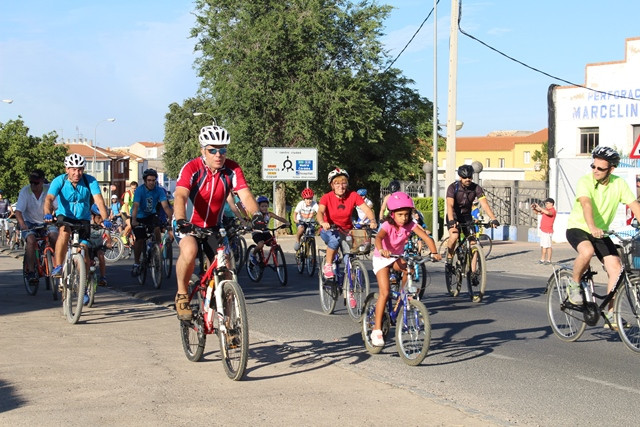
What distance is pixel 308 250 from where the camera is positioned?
17.8 metres

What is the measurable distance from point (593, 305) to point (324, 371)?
293cm

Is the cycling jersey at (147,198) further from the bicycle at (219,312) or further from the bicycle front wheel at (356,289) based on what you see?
the bicycle at (219,312)

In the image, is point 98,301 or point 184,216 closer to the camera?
point 184,216

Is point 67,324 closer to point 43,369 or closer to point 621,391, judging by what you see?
point 43,369

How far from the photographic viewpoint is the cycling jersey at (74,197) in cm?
1157

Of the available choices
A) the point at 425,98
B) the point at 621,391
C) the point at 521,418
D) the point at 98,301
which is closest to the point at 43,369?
the point at 521,418

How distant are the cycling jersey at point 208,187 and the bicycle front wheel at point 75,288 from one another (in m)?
2.92

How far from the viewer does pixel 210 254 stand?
784 cm

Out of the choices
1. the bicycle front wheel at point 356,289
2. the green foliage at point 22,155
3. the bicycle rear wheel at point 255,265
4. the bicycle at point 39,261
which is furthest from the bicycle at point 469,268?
the green foliage at point 22,155

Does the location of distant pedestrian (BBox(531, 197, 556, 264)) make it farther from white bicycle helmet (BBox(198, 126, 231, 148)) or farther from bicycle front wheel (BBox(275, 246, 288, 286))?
white bicycle helmet (BBox(198, 126, 231, 148))

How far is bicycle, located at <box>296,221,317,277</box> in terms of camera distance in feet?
57.8

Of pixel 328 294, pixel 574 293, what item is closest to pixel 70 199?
pixel 328 294

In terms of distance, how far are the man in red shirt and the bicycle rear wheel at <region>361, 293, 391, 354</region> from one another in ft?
8.12

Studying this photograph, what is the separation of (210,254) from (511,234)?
26.4 m
